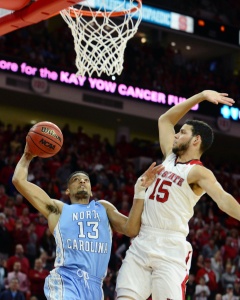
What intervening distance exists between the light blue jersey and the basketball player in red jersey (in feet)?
1.33

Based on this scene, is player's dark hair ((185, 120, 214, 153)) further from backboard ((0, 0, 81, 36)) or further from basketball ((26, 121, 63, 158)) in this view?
backboard ((0, 0, 81, 36))

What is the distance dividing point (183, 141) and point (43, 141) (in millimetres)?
1119

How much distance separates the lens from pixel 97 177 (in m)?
16.0

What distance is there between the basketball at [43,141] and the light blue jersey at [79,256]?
0.50m

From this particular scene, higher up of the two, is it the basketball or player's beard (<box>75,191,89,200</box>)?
the basketball

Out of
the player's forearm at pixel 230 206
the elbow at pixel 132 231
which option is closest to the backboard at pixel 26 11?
the elbow at pixel 132 231

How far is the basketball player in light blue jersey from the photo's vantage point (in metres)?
5.73

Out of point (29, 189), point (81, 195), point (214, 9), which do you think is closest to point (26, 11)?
point (29, 189)

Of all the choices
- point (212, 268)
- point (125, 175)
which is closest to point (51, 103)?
point (125, 175)

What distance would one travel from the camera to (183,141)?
18.2 feet

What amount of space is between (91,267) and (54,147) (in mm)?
979

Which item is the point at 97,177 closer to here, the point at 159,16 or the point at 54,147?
the point at 159,16

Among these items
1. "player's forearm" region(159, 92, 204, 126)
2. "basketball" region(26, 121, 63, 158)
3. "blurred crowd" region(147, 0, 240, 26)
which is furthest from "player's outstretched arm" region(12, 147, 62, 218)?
"blurred crowd" region(147, 0, 240, 26)

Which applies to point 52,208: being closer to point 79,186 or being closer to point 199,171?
point 79,186
